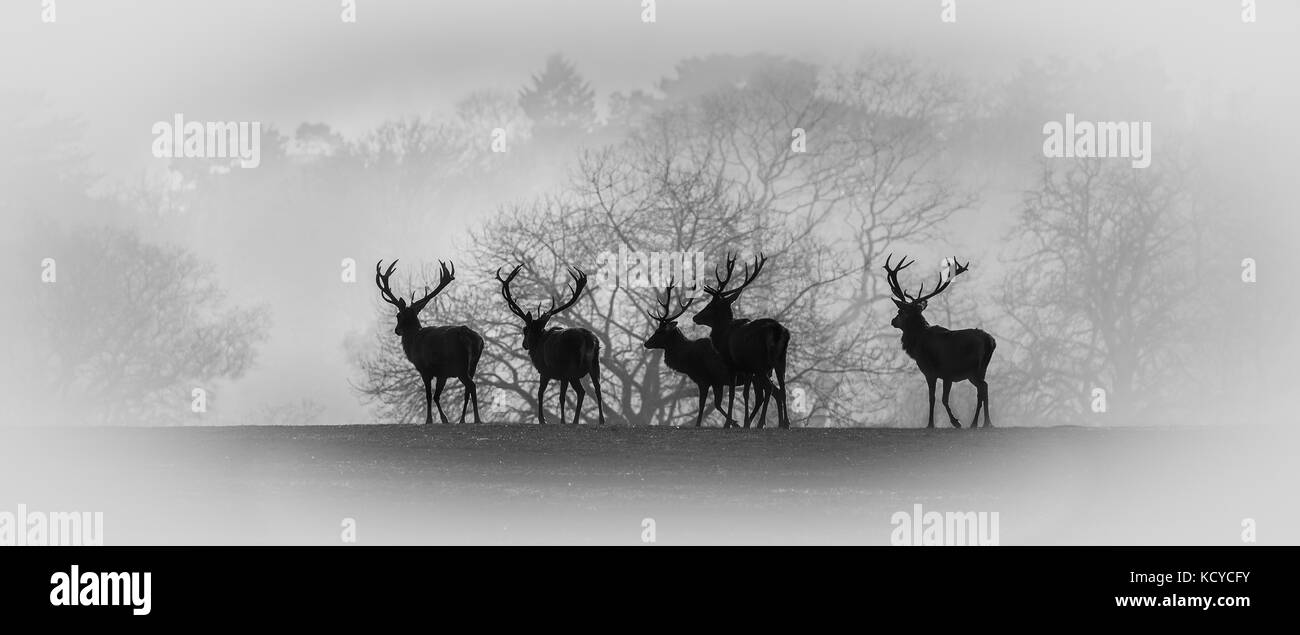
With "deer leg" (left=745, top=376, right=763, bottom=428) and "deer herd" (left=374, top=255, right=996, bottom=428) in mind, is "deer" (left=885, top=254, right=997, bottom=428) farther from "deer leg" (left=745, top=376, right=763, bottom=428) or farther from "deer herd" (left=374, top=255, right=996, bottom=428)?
"deer leg" (left=745, top=376, right=763, bottom=428)

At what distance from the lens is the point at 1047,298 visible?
37.4 metres

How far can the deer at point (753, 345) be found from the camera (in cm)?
2152

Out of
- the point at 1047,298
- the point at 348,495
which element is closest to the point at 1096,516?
the point at 348,495

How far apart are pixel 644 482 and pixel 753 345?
401 centimetres

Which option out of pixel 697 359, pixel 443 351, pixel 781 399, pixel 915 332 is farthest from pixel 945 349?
pixel 443 351

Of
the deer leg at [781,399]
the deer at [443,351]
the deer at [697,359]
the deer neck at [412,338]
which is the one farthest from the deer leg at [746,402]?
the deer neck at [412,338]

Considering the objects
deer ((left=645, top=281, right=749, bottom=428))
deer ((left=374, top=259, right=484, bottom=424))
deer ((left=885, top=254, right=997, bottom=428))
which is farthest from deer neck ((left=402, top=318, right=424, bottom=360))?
deer ((left=885, top=254, right=997, bottom=428))

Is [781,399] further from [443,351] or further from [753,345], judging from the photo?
[443,351]

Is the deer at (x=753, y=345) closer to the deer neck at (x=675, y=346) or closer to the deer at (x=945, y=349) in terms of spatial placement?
the deer neck at (x=675, y=346)

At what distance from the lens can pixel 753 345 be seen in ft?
70.7

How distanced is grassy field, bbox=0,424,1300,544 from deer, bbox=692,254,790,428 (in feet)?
2.96

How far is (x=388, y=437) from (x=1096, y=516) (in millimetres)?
9801

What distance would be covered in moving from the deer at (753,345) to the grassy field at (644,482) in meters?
0.90

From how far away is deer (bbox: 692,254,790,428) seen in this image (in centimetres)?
2152
